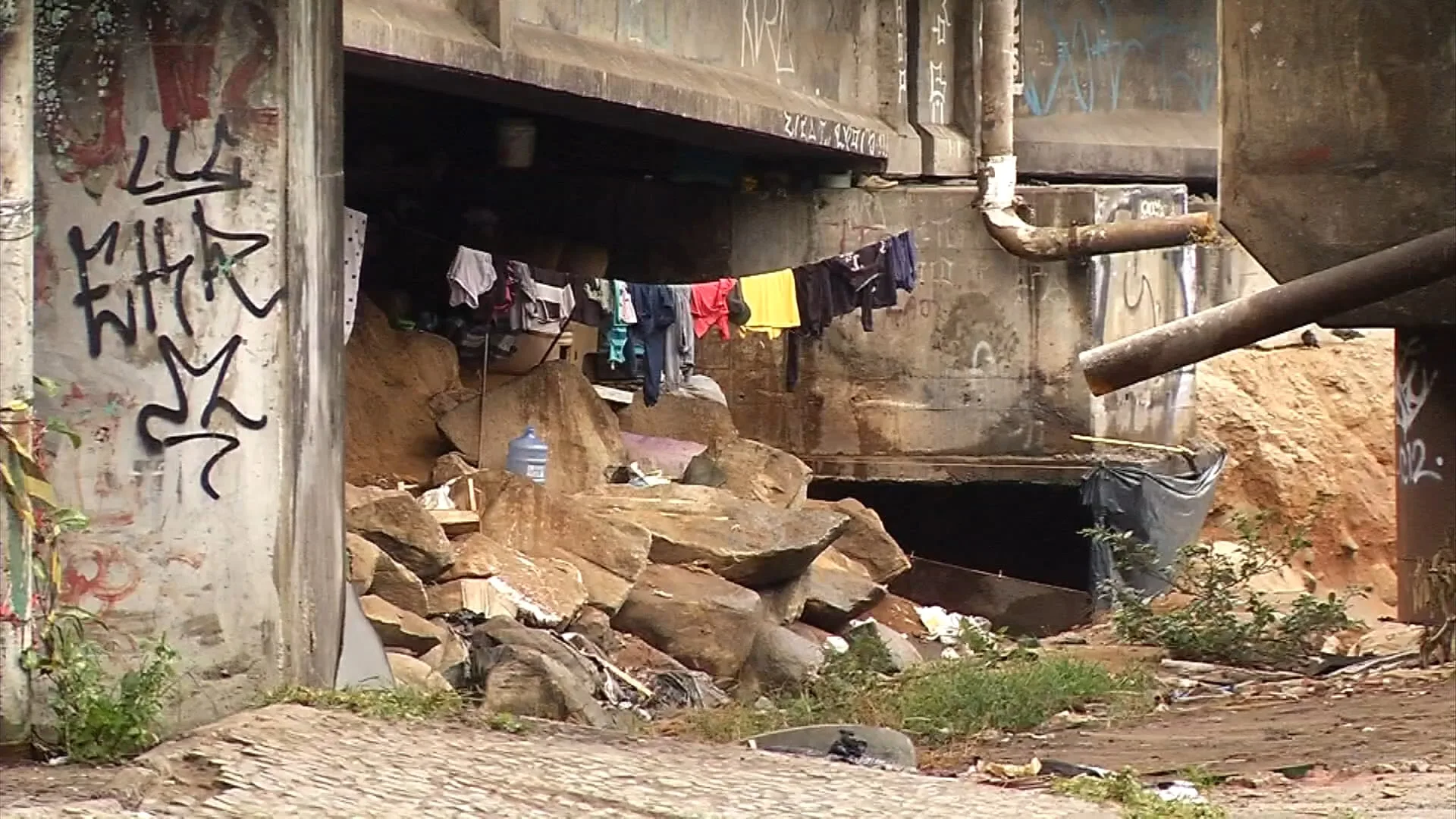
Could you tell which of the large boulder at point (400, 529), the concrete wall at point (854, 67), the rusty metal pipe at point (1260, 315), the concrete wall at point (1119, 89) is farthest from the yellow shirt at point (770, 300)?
the rusty metal pipe at point (1260, 315)

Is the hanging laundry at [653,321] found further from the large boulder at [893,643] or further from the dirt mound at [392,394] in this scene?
the large boulder at [893,643]

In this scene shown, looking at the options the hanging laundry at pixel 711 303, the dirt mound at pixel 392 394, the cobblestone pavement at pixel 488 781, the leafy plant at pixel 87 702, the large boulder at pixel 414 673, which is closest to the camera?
the cobblestone pavement at pixel 488 781

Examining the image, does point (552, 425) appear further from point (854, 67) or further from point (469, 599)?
point (469, 599)

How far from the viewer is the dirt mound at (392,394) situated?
1551 cm

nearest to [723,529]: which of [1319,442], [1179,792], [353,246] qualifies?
[353,246]

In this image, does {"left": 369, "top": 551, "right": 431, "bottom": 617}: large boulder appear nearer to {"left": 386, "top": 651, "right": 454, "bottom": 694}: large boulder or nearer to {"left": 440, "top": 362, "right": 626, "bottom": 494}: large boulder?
{"left": 386, "top": 651, "right": 454, "bottom": 694}: large boulder

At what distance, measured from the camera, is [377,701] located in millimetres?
7738

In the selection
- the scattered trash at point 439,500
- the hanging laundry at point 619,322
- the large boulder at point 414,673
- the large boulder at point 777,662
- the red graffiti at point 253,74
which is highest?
the red graffiti at point 253,74

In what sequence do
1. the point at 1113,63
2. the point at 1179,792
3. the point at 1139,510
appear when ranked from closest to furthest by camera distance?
the point at 1179,792 → the point at 1139,510 → the point at 1113,63

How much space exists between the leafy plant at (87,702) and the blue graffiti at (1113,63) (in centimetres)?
1597

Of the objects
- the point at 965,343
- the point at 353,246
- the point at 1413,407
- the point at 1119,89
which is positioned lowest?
the point at 1413,407

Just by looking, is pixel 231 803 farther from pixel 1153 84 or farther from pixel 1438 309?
pixel 1153 84

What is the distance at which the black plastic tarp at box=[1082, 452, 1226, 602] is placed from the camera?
18.8m

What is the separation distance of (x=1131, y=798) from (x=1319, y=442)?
14702mm
